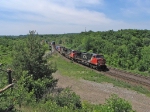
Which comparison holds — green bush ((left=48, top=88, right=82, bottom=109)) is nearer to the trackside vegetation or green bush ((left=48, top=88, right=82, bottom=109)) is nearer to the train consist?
the trackside vegetation

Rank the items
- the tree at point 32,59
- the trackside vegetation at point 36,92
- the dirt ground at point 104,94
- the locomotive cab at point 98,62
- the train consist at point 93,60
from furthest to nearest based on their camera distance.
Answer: the train consist at point 93,60
the locomotive cab at point 98,62
the tree at point 32,59
the dirt ground at point 104,94
the trackside vegetation at point 36,92

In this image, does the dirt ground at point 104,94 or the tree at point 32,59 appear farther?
the tree at point 32,59

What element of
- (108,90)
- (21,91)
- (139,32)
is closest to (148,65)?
(108,90)

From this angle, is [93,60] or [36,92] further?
[93,60]

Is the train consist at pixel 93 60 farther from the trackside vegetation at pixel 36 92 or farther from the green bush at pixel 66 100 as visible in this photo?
the green bush at pixel 66 100

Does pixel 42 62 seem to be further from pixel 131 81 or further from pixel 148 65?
pixel 148 65

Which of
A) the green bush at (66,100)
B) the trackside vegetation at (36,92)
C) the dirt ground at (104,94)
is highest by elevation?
the trackside vegetation at (36,92)

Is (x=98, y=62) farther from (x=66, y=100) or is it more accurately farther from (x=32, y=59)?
(x=66, y=100)

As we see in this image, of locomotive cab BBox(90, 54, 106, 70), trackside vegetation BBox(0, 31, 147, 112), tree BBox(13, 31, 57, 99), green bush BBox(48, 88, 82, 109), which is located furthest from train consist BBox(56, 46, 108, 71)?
green bush BBox(48, 88, 82, 109)

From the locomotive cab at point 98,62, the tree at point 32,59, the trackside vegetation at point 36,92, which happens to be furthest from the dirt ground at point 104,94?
the locomotive cab at point 98,62

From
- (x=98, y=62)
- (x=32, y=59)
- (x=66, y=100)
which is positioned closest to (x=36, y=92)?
(x=66, y=100)

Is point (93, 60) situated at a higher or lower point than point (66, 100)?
lower

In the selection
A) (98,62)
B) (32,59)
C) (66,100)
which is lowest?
(98,62)

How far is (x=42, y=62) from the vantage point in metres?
18.0
